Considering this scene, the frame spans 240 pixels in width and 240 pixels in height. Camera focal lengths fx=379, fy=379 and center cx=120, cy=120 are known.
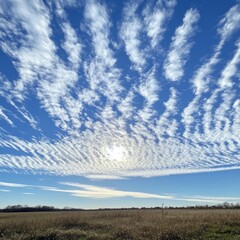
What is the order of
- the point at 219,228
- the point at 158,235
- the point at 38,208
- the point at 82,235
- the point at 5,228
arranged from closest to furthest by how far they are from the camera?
1. the point at 158,235
2. the point at 82,235
3. the point at 219,228
4. the point at 5,228
5. the point at 38,208

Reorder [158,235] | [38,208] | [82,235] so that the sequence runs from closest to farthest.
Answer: [158,235] < [82,235] < [38,208]

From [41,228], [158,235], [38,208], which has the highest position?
[38,208]

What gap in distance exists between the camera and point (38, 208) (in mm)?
134250

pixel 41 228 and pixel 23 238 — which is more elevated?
pixel 41 228

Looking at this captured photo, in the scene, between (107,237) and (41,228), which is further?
(41,228)

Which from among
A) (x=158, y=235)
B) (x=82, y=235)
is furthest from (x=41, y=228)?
(x=158, y=235)

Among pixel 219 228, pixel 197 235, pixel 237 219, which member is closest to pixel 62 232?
pixel 197 235

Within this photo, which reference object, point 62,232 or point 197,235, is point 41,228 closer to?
point 62,232

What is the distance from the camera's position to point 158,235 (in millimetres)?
23656

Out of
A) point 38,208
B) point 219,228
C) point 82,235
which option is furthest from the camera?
point 38,208

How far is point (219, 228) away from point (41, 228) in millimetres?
13322

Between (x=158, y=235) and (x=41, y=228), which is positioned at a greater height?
(x=41, y=228)

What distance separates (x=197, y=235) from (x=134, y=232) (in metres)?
4.13

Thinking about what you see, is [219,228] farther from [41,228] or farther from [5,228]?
[5,228]
